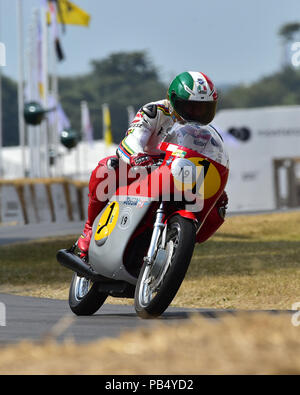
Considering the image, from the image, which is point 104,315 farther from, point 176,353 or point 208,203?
point 176,353

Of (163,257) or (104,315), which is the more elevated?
(163,257)

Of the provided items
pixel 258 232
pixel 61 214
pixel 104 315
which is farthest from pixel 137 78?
pixel 104 315

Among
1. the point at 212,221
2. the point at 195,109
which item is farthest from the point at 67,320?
the point at 195,109

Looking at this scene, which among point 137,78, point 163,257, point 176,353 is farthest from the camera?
point 137,78

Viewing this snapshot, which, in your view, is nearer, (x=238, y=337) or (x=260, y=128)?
(x=238, y=337)

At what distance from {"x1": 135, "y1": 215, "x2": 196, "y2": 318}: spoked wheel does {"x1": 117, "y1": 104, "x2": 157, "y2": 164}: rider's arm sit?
1.89 ft

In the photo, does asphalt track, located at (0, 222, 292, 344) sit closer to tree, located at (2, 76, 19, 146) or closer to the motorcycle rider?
the motorcycle rider

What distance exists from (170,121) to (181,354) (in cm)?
327

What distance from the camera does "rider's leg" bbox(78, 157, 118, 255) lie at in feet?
23.1

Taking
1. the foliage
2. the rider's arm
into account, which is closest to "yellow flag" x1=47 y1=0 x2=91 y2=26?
the rider's arm

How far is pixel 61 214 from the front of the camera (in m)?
26.9

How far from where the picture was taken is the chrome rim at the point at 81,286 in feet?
24.0

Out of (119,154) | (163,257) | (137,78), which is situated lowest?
(137,78)
